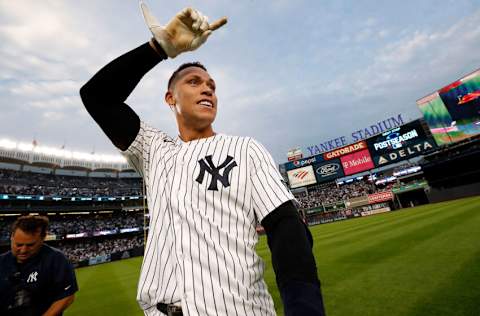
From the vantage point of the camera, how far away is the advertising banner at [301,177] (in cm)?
4699

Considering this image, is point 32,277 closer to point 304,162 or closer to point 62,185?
point 304,162

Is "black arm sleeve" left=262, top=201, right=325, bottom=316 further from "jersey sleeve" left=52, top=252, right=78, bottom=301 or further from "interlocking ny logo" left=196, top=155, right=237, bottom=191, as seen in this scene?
"jersey sleeve" left=52, top=252, right=78, bottom=301

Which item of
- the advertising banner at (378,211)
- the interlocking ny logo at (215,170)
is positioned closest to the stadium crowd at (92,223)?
the advertising banner at (378,211)

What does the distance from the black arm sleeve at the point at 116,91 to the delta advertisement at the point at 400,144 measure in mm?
42585

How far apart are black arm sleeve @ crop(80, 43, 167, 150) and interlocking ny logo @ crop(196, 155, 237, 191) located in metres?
0.64

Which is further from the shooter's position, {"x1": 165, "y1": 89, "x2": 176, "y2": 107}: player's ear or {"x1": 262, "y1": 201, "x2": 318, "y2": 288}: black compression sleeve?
{"x1": 165, "y1": 89, "x2": 176, "y2": 107}: player's ear

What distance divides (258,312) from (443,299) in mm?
4043

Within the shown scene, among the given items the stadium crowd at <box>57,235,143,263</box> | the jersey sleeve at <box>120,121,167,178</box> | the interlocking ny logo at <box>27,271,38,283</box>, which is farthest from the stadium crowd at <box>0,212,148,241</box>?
the jersey sleeve at <box>120,121,167,178</box>

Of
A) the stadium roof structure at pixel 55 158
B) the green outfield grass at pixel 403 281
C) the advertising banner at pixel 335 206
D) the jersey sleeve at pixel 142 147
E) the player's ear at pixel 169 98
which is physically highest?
the stadium roof structure at pixel 55 158

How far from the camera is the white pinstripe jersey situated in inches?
47.3

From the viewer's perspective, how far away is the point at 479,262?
16.3 feet

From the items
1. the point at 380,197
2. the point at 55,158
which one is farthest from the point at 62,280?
the point at 55,158

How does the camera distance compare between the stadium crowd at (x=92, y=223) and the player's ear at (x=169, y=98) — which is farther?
the stadium crowd at (x=92, y=223)

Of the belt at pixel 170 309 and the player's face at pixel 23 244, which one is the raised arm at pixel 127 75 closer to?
the belt at pixel 170 309
